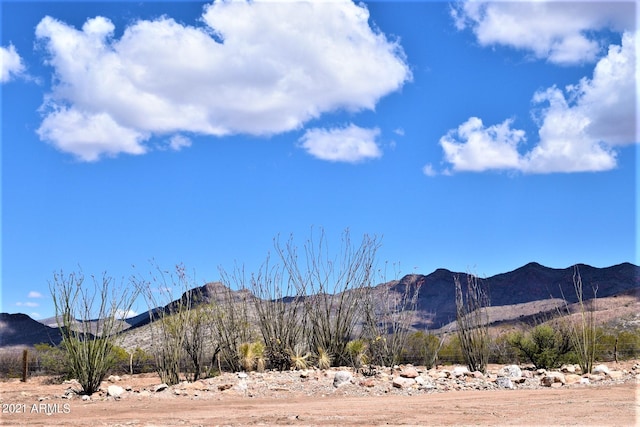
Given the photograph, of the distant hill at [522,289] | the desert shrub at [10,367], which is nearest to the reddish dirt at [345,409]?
the desert shrub at [10,367]

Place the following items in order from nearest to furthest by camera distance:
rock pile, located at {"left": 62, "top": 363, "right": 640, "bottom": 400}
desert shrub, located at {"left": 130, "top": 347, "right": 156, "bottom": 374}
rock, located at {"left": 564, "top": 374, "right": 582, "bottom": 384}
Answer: rock pile, located at {"left": 62, "top": 363, "right": 640, "bottom": 400}
rock, located at {"left": 564, "top": 374, "right": 582, "bottom": 384}
desert shrub, located at {"left": 130, "top": 347, "right": 156, "bottom": 374}

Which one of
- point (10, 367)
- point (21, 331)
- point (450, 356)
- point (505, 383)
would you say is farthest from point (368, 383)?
point (21, 331)

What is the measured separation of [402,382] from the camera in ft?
48.5

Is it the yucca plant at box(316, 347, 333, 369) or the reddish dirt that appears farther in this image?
the yucca plant at box(316, 347, 333, 369)

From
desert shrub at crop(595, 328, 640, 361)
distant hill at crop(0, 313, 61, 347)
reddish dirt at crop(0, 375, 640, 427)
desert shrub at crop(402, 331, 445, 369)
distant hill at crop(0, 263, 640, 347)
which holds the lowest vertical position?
reddish dirt at crop(0, 375, 640, 427)

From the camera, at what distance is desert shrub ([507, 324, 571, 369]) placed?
2327 cm

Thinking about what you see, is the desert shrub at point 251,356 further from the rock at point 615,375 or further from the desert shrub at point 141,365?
the desert shrub at point 141,365

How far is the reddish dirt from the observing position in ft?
33.5

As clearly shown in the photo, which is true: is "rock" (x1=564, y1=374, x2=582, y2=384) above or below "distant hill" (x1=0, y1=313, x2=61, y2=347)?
below

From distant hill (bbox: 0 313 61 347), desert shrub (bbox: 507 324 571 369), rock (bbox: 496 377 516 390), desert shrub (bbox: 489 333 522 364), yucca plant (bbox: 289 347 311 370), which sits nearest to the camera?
rock (bbox: 496 377 516 390)

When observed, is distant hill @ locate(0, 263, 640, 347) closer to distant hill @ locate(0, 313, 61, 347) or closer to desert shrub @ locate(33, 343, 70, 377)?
distant hill @ locate(0, 313, 61, 347)

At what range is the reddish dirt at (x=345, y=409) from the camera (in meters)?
10.2

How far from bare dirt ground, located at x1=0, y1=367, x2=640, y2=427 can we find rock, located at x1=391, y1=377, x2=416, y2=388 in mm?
261

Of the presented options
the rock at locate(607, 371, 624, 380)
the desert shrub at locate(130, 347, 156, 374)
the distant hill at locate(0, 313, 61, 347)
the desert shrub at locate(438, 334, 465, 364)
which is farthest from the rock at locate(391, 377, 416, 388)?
the distant hill at locate(0, 313, 61, 347)
